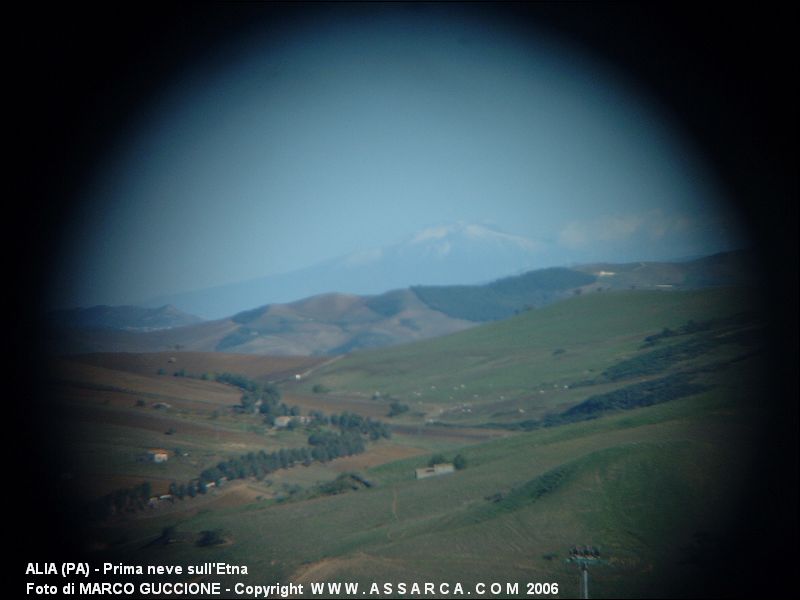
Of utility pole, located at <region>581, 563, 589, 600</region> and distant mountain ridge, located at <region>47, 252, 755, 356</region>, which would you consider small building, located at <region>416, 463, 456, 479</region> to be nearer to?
utility pole, located at <region>581, 563, 589, 600</region>

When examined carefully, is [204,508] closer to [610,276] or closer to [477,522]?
[477,522]

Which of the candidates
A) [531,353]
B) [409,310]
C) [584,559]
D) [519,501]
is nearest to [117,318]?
[519,501]

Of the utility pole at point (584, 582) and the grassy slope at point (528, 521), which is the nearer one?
the utility pole at point (584, 582)

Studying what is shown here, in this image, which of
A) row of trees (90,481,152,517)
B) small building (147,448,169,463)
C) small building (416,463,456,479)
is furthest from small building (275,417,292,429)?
row of trees (90,481,152,517)

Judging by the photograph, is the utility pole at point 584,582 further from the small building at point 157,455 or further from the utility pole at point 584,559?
the small building at point 157,455

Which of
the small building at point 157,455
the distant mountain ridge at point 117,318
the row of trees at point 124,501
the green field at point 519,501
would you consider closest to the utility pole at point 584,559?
the green field at point 519,501

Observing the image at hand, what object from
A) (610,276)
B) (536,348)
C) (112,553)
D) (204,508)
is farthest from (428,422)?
(610,276)

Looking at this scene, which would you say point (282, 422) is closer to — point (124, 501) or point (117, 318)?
point (117, 318)
